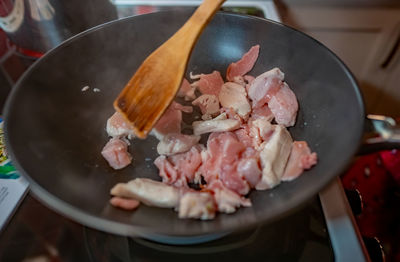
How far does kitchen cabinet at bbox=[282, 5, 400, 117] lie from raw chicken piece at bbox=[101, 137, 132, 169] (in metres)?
0.93

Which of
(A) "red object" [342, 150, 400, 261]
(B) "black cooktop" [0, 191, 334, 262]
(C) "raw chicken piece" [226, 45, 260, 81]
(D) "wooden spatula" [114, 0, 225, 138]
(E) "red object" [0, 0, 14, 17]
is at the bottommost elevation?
(A) "red object" [342, 150, 400, 261]

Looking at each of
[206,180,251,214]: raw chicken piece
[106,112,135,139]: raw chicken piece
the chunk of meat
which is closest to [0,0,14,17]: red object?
[106,112,135,139]: raw chicken piece

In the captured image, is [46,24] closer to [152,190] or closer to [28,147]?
[28,147]

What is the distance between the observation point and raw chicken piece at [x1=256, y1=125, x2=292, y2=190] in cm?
71

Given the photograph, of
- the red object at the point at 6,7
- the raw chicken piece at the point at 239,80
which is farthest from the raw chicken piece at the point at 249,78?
the red object at the point at 6,7

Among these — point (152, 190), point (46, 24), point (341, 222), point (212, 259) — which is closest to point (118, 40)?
point (46, 24)

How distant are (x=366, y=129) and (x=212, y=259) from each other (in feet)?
1.41

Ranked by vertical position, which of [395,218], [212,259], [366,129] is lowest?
[395,218]

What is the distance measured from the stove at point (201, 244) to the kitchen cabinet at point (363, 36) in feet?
2.70

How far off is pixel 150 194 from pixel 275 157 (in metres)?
0.29

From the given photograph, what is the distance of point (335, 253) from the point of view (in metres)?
0.68

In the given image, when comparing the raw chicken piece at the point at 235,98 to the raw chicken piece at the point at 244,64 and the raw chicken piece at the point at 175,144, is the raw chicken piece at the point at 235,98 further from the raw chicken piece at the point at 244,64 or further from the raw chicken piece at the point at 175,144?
the raw chicken piece at the point at 175,144

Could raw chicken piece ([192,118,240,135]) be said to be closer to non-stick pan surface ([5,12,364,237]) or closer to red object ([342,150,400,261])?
non-stick pan surface ([5,12,364,237])

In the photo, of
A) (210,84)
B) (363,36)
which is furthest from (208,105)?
(363,36)
